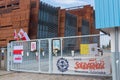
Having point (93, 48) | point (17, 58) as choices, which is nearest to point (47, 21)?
point (17, 58)

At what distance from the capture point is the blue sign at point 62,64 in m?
13.3

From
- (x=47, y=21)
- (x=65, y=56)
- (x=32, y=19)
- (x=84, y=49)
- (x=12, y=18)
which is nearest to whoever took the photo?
(x=84, y=49)

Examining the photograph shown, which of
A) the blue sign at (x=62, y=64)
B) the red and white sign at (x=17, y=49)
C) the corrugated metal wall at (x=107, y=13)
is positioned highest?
the corrugated metal wall at (x=107, y=13)

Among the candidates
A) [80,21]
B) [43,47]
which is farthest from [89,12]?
[43,47]

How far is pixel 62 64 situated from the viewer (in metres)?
13.5

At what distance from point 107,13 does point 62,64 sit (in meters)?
5.61

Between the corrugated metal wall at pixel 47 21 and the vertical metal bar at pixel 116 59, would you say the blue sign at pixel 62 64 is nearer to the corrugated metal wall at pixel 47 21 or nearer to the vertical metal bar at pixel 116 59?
the vertical metal bar at pixel 116 59

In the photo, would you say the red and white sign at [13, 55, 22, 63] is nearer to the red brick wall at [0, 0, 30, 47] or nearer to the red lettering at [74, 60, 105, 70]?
the red lettering at [74, 60, 105, 70]

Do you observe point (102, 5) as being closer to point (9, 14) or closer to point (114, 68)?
point (114, 68)

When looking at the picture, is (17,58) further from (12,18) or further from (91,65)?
(12,18)

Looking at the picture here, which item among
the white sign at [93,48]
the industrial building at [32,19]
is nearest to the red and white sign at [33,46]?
the white sign at [93,48]

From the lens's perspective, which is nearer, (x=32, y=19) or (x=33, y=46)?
(x=33, y=46)

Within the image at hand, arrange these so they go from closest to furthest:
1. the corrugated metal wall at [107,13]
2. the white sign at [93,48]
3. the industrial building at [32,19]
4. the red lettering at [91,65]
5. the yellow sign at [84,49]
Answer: the corrugated metal wall at [107,13] < the red lettering at [91,65] < the white sign at [93,48] < the yellow sign at [84,49] < the industrial building at [32,19]

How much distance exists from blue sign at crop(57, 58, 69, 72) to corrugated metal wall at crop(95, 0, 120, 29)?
5.05 m
